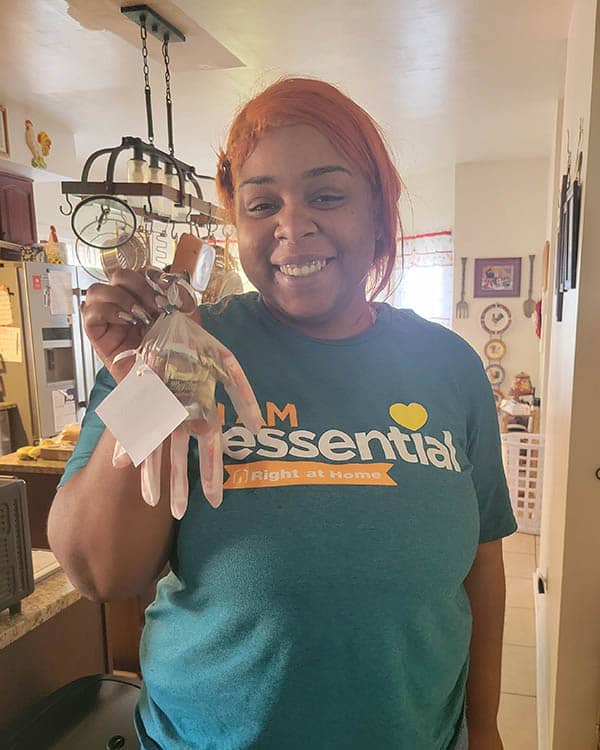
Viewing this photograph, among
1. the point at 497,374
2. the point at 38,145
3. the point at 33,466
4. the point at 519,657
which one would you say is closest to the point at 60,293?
the point at 38,145

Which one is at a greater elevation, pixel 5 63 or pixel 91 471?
pixel 5 63

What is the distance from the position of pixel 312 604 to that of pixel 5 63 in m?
3.15

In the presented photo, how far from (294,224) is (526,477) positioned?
310cm

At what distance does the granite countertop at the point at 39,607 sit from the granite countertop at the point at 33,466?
1.21m

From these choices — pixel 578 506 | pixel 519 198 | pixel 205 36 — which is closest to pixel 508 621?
pixel 578 506

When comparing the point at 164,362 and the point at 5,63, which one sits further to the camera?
the point at 5,63

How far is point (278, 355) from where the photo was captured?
741 millimetres

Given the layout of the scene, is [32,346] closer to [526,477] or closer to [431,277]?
[526,477]

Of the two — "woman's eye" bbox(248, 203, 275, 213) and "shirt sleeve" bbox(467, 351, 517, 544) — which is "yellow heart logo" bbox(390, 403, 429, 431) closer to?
"shirt sleeve" bbox(467, 351, 517, 544)

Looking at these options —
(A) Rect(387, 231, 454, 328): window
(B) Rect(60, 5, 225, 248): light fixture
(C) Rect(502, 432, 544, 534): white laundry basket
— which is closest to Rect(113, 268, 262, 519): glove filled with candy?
(B) Rect(60, 5, 225, 248): light fixture

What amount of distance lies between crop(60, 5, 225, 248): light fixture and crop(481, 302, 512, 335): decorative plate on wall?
10.3 ft

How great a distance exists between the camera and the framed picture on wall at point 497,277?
15.0 feet

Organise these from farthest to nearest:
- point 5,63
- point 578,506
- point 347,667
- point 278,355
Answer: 1. point 5,63
2. point 578,506
3. point 278,355
4. point 347,667

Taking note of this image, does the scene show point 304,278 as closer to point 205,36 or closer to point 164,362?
point 164,362
